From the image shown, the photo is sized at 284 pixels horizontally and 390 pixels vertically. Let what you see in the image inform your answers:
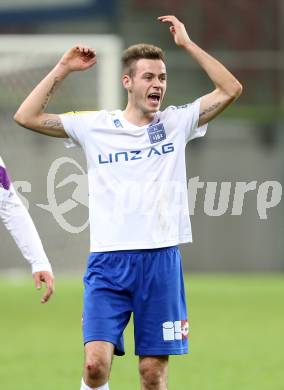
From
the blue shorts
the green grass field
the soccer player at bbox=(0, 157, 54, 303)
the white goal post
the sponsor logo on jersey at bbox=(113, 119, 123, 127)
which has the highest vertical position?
the white goal post

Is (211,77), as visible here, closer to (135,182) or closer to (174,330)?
(135,182)

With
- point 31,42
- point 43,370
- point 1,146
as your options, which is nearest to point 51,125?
point 43,370

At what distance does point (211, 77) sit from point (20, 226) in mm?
1418

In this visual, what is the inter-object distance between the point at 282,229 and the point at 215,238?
1.37m

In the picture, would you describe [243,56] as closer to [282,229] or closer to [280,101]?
[280,101]

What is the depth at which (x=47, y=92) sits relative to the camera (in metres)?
7.23

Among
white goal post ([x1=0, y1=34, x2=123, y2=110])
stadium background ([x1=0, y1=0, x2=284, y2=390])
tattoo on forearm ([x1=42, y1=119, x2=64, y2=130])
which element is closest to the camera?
tattoo on forearm ([x1=42, y1=119, x2=64, y2=130])

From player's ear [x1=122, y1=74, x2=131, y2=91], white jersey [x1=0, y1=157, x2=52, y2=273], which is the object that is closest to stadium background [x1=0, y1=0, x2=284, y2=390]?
player's ear [x1=122, y1=74, x2=131, y2=91]

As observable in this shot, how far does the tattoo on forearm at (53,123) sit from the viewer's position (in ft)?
23.8

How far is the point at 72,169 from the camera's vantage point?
14.4 m

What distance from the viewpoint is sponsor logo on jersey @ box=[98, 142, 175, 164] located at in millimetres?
7164

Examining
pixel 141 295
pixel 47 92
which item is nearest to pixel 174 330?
pixel 141 295

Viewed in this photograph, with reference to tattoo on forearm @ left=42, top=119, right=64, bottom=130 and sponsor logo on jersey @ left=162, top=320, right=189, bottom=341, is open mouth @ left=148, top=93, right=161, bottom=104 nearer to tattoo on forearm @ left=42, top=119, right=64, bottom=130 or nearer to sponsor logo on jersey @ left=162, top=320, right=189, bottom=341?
tattoo on forearm @ left=42, top=119, right=64, bottom=130

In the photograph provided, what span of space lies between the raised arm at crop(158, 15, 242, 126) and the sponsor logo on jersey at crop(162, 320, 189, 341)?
3.80ft
